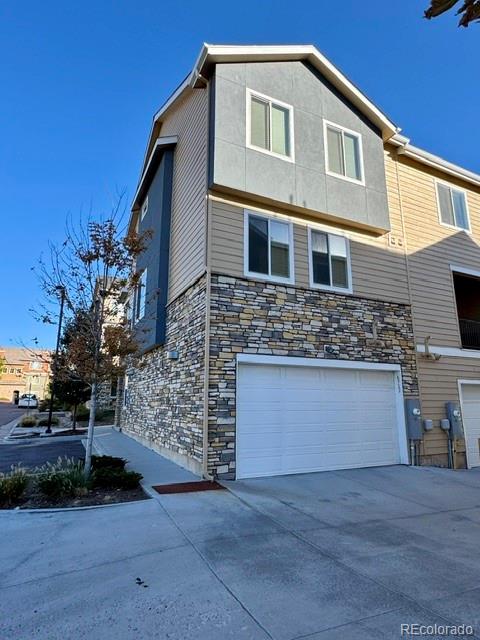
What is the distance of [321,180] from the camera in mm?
9688

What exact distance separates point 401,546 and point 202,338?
16.0ft

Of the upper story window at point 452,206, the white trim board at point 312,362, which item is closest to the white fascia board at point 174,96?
the white trim board at point 312,362

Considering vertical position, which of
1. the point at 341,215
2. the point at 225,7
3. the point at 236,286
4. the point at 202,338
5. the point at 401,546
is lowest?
the point at 401,546

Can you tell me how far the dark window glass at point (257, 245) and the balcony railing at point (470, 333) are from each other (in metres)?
8.34

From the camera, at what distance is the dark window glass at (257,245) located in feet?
28.4

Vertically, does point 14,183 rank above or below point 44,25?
below

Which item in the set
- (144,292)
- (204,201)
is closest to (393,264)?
(204,201)

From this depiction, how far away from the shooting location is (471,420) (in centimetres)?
1144

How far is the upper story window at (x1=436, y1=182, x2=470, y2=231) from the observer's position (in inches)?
497

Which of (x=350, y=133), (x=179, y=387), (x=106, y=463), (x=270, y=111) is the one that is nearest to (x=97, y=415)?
(x=179, y=387)

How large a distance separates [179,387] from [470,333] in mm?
10353

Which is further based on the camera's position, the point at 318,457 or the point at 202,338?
the point at 318,457

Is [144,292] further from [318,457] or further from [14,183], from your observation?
[318,457]

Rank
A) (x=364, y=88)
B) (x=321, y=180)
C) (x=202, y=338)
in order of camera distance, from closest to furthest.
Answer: (x=202, y=338), (x=321, y=180), (x=364, y=88)
